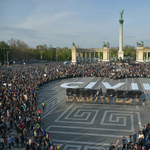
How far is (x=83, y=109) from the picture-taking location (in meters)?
21.4

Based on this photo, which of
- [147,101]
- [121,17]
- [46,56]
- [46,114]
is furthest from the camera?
[46,56]

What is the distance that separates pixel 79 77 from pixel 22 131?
36.7 meters

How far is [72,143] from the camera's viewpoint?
13312 millimetres

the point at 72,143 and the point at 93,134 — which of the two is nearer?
the point at 72,143

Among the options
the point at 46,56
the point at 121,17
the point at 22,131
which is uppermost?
the point at 121,17

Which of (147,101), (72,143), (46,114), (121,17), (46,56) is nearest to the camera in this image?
(72,143)

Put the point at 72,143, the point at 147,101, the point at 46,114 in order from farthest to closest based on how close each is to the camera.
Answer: the point at 147,101 < the point at 46,114 < the point at 72,143

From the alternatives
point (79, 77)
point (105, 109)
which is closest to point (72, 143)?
point (105, 109)

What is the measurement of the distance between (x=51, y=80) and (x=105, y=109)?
23.7m

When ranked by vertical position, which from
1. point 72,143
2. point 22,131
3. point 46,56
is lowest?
point 72,143

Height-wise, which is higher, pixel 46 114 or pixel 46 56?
pixel 46 56

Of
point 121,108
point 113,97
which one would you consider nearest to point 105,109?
point 121,108

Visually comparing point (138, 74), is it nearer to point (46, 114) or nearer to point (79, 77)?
point (79, 77)

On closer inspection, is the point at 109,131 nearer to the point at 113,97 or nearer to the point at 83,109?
the point at 83,109
